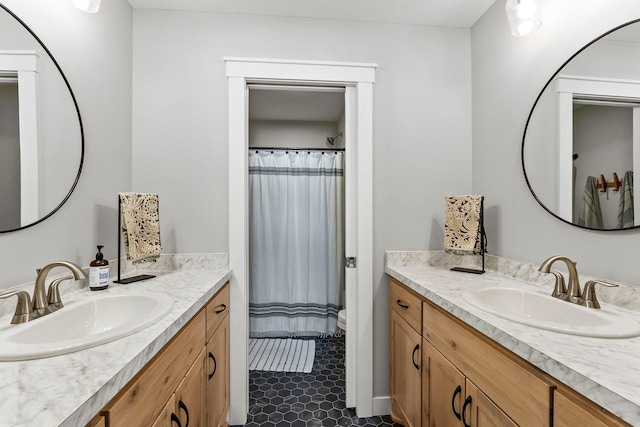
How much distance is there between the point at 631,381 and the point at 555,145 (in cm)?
107

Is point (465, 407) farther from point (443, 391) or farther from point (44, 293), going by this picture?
point (44, 293)

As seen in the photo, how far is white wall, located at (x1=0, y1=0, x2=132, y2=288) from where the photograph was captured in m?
1.06

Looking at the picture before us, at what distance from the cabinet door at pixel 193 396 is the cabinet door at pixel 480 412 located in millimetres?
964

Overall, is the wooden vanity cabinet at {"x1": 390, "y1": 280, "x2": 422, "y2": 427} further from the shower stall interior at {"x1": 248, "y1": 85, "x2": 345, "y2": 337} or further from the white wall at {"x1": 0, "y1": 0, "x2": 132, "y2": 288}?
the white wall at {"x1": 0, "y1": 0, "x2": 132, "y2": 288}

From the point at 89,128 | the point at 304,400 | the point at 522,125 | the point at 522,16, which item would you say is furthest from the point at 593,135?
the point at 89,128

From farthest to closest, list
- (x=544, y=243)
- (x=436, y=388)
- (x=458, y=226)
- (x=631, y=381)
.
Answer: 1. (x=458, y=226)
2. (x=544, y=243)
3. (x=436, y=388)
4. (x=631, y=381)

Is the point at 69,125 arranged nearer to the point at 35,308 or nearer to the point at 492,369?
the point at 35,308

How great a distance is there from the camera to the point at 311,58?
5.80 feet

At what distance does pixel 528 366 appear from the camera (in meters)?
0.76

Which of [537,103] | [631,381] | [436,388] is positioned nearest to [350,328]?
[436,388]

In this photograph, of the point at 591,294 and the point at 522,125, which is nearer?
the point at 591,294

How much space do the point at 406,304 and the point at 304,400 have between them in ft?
3.11

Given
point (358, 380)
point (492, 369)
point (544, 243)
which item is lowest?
point (358, 380)

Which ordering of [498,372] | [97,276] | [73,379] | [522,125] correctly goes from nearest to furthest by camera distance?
1. [73,379]
2. [498,372]
3. [97,276]
4. [522,125]
